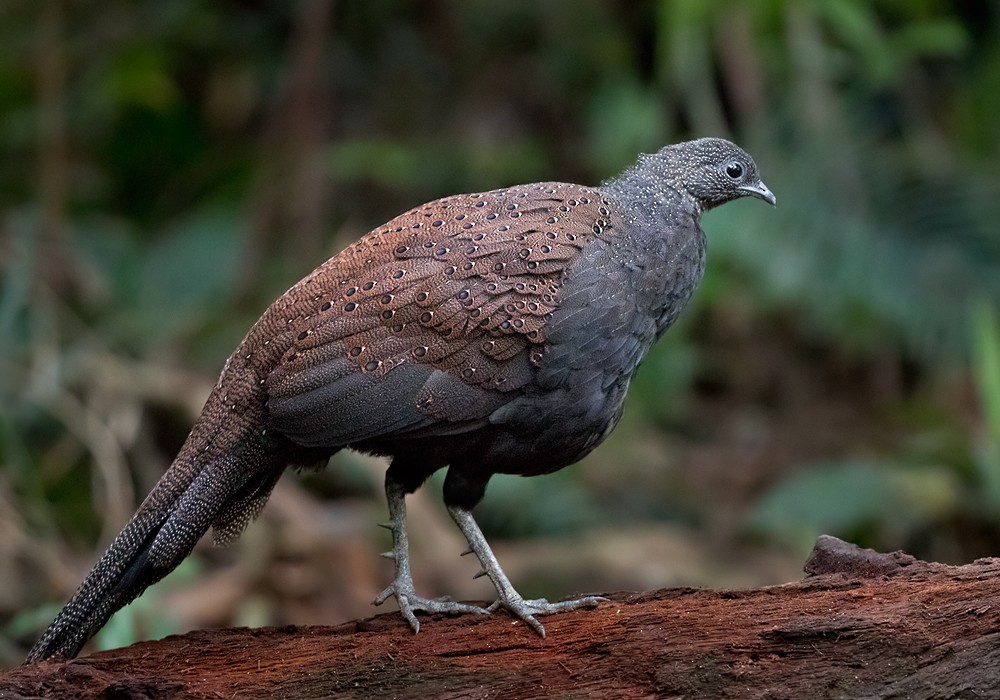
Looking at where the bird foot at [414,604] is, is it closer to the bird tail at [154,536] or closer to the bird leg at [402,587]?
the bird leg at [402,587]

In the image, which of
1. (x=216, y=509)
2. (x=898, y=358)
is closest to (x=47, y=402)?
(x=216, y=509)

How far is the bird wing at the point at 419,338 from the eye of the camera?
371 cm

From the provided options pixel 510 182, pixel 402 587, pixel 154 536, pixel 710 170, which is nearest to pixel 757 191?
pixel 710 170

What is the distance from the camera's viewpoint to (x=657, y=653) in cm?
355

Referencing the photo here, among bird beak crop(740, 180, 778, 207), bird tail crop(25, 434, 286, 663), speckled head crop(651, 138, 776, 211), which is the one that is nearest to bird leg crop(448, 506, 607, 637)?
bird tail crop(25, 434, 286, 663)

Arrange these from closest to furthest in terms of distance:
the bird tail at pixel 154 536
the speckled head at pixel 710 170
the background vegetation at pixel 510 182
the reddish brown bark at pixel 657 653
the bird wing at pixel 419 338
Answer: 1. the reddish brown bark at pixel 657 653
2. the bird wing at pixel 419 338
3. the bird tail at pixel 154 536
4. the speckled head at pixel 710 170
5. the background vegetation at pixel 510 182

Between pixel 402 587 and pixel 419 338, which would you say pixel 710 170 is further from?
pixel 402 587

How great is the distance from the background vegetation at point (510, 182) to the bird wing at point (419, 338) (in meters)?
1.89

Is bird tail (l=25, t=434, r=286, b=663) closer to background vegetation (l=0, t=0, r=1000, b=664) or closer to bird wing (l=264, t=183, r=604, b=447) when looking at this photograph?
bird wing (l=264, t=183, r=604, b=447)

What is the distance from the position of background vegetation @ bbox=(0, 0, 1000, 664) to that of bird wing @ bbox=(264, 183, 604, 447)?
6.20ft

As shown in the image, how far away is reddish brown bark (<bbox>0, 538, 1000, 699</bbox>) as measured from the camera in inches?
134

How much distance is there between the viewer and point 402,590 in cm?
397

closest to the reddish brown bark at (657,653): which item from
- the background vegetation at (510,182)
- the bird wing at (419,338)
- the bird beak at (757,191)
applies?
the bird wing at (419,338)

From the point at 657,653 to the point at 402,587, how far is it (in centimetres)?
92
